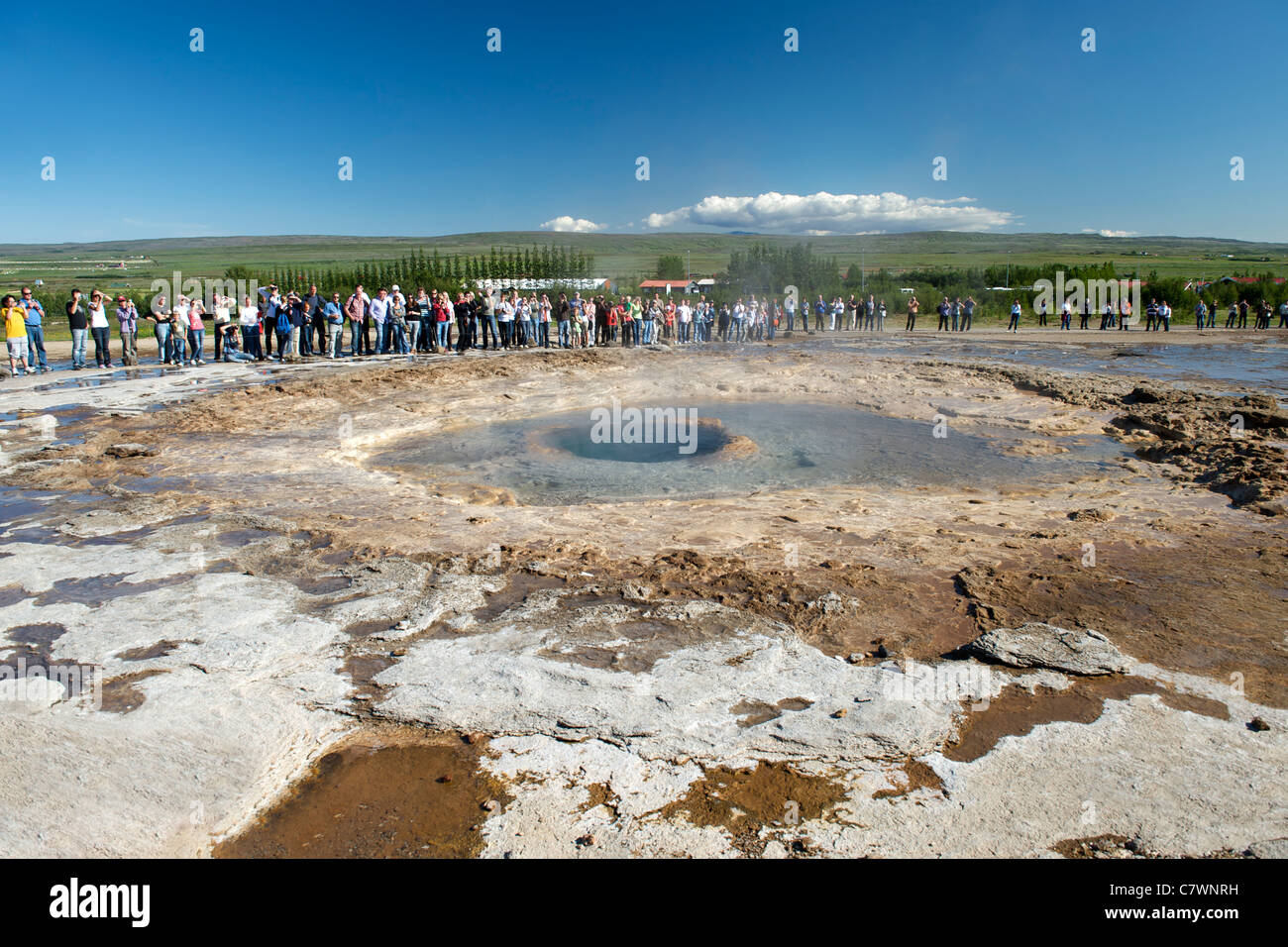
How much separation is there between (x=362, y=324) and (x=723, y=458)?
11.7 metres

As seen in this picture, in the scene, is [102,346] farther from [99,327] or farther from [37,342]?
[37,342]

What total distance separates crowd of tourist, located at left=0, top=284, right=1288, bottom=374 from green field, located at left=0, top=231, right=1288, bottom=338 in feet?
225

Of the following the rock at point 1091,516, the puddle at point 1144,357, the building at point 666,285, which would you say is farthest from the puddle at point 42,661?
the building at point 666,285

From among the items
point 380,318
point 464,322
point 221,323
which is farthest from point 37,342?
point 464,322

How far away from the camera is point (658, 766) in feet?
10.2

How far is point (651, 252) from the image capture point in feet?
456

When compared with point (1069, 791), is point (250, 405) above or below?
above

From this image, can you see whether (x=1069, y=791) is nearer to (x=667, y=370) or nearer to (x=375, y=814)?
(x=375, y=814)

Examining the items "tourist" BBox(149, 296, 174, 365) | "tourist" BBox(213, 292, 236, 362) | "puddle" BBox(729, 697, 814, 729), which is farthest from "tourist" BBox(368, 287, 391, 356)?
"puddle" BBox(729, 697, 814, 729)

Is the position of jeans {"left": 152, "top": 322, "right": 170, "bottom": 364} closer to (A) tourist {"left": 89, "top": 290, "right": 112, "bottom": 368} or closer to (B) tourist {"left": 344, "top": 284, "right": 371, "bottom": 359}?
(A) tourist {"left": 89, "top": 290, "right": 112, "bottom": 368}

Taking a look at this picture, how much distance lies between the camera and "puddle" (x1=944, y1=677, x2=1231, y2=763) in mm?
3295
